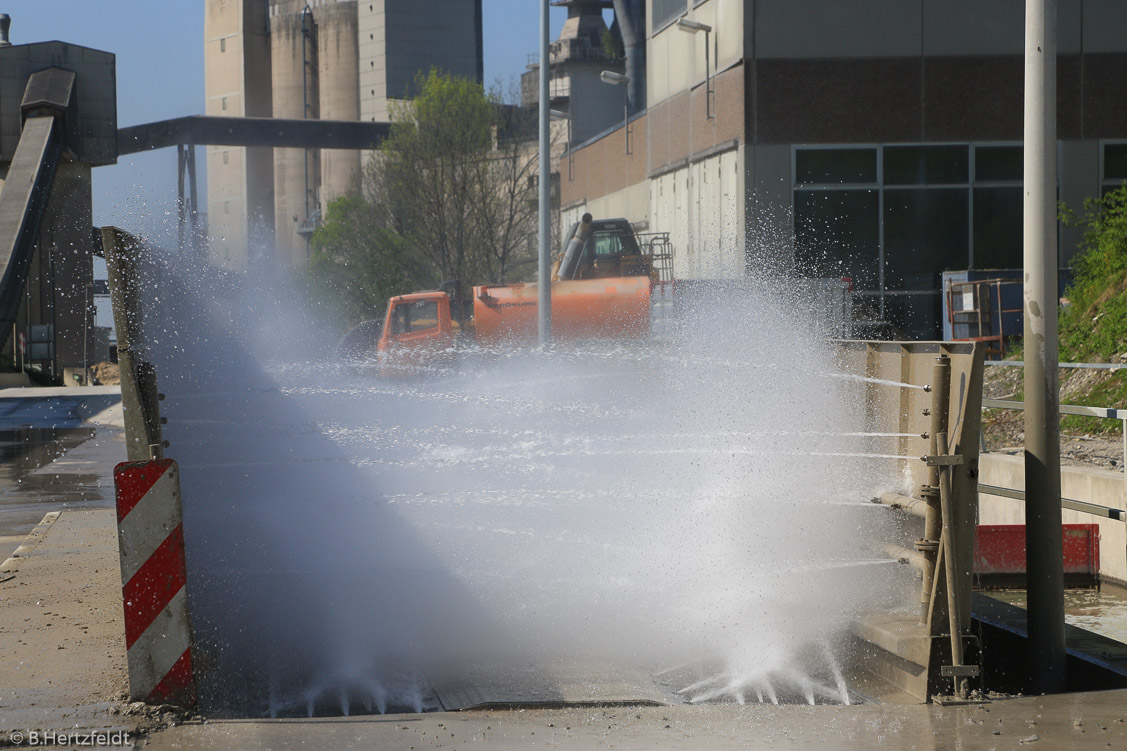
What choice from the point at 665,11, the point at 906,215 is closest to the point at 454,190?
the point at 665,11

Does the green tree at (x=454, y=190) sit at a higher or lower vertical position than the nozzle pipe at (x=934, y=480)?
higher

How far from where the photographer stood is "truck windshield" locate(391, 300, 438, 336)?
25531 millimetres

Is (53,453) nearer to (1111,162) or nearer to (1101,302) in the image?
(1101,302)

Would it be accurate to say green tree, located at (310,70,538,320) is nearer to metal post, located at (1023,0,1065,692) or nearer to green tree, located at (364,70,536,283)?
green tree, located at (364,70,536,283)

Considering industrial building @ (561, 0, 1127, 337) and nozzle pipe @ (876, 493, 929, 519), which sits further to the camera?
industrial building @ (561, 0, 1127, 337)


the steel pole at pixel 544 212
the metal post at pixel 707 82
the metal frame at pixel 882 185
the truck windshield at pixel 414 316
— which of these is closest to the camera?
the steel pole at pixel 544 212

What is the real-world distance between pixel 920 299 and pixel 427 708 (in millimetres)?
23396

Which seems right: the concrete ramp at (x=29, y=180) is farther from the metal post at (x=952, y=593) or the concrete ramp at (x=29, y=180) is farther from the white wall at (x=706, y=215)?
the metal post at (x=952, y=593)

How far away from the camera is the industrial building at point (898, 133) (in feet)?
88.0

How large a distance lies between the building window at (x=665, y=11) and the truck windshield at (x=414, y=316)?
10.9m

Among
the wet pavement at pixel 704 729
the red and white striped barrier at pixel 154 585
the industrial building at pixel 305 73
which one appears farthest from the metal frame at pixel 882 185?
the industrial building at pixel 305 73

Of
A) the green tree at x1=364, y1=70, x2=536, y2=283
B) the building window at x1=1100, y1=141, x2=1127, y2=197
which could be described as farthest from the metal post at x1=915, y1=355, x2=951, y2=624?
the green tree at x1=364, y1=70, x2=536, y2=283

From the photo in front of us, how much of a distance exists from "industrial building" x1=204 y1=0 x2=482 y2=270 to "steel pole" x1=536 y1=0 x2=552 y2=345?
54.9m

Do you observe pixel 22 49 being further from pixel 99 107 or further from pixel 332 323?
pixel 332 323
